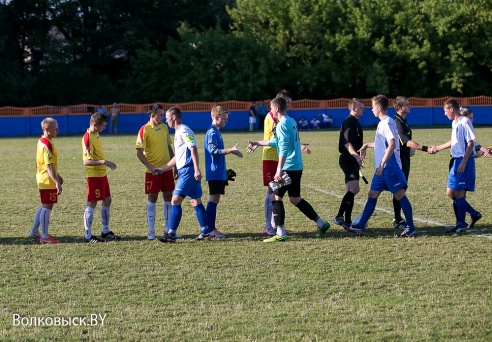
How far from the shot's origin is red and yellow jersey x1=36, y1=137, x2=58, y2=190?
9.57m

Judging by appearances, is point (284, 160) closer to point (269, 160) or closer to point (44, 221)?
point (269, 160)

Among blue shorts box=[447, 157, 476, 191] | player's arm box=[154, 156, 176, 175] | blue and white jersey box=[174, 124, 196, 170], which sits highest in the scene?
blue and white jersey box=[174, 124, 196, 170]

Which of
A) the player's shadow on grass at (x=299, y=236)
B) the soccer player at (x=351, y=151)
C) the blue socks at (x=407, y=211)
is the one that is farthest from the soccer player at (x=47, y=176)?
the blue socks at (x=407, y=211)

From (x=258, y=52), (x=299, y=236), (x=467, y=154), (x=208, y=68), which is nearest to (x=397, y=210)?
(x=467, y=154)

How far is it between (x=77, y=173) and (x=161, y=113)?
9.28 metres

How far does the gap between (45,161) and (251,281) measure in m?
3.64

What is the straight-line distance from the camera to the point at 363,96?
5159 cm

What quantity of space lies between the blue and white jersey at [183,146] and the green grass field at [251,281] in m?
1.02

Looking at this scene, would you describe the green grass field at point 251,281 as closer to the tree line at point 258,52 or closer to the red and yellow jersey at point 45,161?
the red and yellow jersey at point 45,161

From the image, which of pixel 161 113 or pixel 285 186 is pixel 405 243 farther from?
pixel 161 113

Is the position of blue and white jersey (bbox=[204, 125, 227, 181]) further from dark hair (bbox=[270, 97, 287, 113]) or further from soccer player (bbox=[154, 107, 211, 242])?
dark hair (bbox=[270, 97, 287, 113])

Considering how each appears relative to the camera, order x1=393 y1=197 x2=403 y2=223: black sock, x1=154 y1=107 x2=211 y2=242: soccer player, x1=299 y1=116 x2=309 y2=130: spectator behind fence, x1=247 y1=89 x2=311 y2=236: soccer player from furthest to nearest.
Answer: x1=299 y1=116 x2=309 y2=130: spectator behind fence, x1=393 y1=197 x2=403 y2=223: black sock, x1=247 y1=89 x2=311 y2=236: soccer player, x1=154 y1=107 x2=211 y2=242: soccer player

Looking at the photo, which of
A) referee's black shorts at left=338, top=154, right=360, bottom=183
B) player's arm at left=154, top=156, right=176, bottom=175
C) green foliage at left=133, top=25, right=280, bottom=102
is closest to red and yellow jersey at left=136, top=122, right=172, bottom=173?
player's arm at left=154, top=156, right=176, bottom=175

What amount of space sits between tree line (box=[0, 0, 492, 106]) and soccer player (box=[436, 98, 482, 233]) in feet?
124
